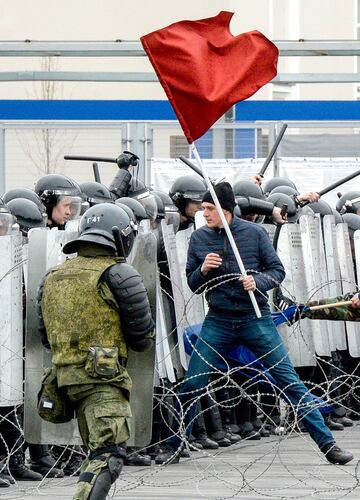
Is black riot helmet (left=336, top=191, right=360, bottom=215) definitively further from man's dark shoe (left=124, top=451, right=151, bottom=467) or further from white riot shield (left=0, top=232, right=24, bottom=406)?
white riot shield (left=0, top=232, right=24, bottom=406)

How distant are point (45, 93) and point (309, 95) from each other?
6741 millimetres

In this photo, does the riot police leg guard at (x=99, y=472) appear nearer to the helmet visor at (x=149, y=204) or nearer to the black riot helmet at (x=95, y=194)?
the helmet visor at (x=149, y=204)

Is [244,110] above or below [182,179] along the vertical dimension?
above

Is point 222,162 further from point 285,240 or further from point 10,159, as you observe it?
point 285,240

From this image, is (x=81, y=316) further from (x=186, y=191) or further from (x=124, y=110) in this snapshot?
(x=124, y=110)

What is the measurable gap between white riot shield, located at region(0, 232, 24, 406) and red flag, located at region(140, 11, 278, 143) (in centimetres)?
172

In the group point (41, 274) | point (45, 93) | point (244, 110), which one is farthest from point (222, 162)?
point (45, 93)

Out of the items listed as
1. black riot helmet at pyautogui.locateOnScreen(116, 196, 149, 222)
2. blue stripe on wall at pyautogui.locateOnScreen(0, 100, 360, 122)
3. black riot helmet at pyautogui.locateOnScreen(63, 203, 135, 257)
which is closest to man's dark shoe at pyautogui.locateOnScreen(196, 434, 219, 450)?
A: black riot helmet at pyautogui.locateOnScreen(116, 196, 149, 222)

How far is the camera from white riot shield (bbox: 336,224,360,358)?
14266mm

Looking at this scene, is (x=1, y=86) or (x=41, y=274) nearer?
(x=41, y=274)

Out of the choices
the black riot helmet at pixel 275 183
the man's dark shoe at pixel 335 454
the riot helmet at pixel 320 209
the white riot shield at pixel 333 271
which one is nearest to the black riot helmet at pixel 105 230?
the man's dark shoe at pixel 335 454

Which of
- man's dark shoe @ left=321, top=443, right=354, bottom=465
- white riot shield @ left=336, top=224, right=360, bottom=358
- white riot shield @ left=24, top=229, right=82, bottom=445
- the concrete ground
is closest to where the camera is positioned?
white riot shield @ left=24, top=229, right=82, bottom=445

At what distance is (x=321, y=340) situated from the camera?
13.8 metres

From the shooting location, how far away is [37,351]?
10266mm
